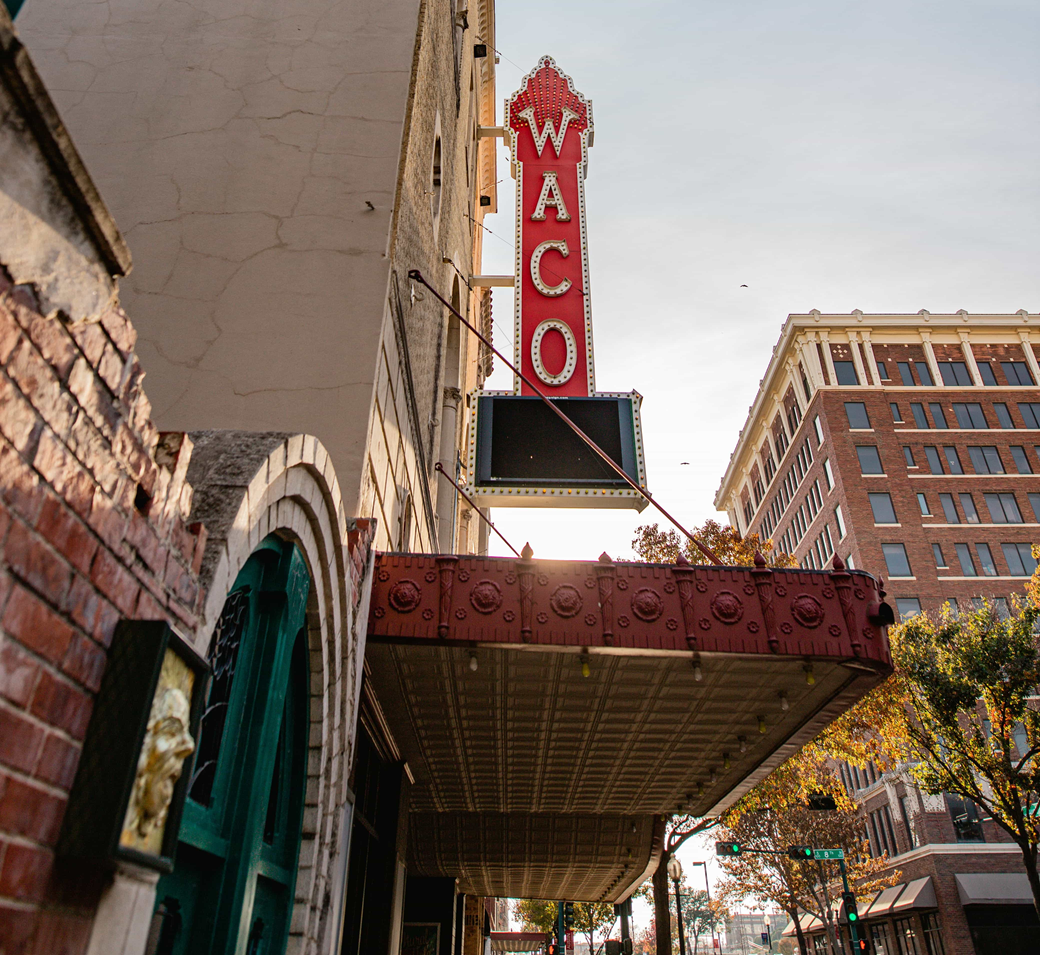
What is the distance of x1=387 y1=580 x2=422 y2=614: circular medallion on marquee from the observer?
5969 millimetres

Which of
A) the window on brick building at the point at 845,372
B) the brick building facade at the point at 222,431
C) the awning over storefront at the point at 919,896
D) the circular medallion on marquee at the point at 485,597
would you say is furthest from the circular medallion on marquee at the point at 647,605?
the window on brick building at the point at 845,372

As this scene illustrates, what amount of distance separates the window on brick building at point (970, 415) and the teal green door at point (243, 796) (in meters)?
47.9

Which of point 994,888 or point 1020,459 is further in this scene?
point 1020,459

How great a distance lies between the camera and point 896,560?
130 ft

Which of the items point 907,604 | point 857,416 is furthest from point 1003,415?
point 907,604

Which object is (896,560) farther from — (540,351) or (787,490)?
(540,351)

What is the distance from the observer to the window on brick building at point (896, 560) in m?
39.1

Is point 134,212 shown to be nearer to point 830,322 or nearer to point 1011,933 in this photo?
point 1011,933

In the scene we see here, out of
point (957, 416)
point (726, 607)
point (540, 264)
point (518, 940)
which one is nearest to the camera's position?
point (726, 607)

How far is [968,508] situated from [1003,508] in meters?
1.84

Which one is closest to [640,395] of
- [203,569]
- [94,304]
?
[203,569]

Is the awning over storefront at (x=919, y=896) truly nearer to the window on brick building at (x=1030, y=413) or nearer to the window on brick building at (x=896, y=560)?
the window on brick building at (x=896, y=560)

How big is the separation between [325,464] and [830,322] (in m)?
47.3

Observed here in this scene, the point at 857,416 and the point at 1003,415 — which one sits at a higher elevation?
the point at 1003,415
